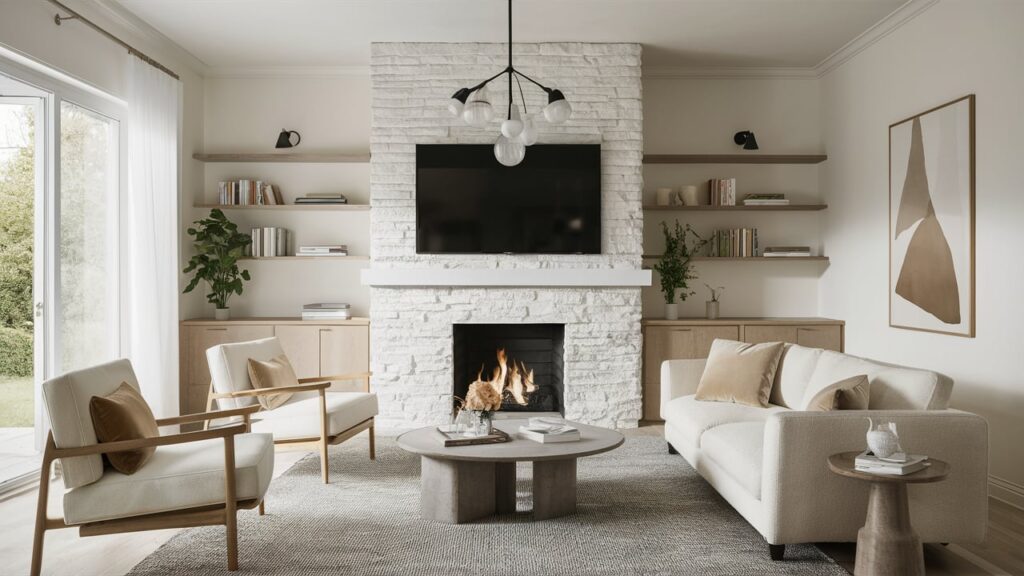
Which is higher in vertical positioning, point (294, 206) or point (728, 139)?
point (728, 139)

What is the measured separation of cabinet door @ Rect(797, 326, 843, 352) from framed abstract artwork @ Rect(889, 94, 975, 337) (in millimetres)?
750

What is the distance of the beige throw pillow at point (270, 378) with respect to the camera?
412 cm

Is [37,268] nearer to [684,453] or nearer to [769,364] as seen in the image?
[684,453]

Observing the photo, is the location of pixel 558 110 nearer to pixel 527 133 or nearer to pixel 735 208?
pixel 527 133

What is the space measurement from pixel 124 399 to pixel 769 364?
328 cm

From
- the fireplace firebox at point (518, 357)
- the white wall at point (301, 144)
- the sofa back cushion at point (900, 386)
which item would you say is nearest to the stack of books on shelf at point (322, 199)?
the white wall at point (301, 144)

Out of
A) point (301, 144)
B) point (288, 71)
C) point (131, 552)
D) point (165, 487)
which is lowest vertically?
point (131, 552)

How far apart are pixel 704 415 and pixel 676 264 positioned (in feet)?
7.08

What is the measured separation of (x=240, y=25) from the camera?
5035 mm

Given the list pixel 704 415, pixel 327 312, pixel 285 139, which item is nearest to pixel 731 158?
pixel 704 415

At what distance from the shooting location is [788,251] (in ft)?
19.4

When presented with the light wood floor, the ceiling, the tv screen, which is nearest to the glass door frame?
the ceiling

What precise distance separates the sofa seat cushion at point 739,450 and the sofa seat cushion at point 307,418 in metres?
1.96

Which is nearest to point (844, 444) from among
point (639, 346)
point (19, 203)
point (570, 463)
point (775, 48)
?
point (570, 463)
